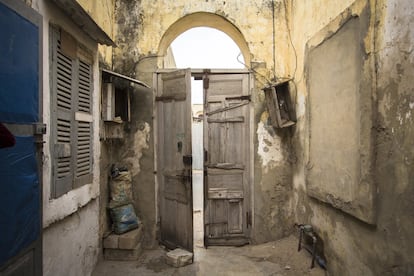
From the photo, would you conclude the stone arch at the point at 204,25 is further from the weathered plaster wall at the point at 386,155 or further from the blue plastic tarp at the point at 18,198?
the blue plastic tarp at the point at 18,198

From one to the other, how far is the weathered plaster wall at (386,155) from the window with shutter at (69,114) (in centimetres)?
280

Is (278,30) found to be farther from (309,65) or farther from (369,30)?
(369,30)

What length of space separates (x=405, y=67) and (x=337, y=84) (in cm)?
92

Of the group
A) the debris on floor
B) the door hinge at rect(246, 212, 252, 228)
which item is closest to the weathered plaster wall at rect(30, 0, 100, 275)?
the debris on floor

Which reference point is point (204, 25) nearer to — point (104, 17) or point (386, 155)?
→ point (104, 17)

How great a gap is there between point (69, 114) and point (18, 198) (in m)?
1.29

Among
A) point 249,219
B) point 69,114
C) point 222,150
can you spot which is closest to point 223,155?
point 222,150

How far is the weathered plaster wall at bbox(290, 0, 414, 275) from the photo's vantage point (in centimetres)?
198

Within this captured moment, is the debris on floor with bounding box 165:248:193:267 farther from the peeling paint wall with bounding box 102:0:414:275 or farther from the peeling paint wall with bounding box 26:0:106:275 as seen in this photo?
the peeling paint wall with bounding box 26:0:106:275

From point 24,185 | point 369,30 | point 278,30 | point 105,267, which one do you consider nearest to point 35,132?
point 24,185

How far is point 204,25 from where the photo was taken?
4.86 meters

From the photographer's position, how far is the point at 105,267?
364 centimetres

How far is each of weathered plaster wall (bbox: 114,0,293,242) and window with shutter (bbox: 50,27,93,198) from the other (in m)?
1.25

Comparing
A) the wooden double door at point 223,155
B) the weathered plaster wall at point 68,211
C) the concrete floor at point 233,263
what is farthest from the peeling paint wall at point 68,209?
the wooden double door at point 223,155
